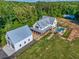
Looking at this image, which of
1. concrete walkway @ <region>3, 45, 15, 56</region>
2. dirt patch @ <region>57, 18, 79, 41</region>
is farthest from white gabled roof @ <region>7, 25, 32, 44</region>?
dirt patch @ <region>57, 18, 79, 41</region>

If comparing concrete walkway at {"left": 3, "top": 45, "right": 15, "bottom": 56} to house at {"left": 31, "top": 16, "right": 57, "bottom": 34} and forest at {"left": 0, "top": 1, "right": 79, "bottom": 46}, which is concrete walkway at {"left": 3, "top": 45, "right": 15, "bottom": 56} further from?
house at {"left": 31, "top": 16, "right": 57, "bottom": 34}

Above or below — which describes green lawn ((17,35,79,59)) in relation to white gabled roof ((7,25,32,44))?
below

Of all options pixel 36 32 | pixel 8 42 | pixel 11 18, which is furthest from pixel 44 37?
pixel 11 18

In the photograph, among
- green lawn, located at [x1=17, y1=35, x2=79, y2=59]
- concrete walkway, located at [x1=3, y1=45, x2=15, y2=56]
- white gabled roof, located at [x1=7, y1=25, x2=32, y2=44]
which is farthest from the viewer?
white gabled roof, located at [x1=7, y1=25, x2=32, y2=44]

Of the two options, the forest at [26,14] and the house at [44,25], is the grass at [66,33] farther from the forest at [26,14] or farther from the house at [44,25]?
the forest at [26,14]

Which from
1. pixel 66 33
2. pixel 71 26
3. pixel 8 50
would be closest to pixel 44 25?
pixel 66 33

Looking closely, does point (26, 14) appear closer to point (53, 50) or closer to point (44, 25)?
point (44, 25)

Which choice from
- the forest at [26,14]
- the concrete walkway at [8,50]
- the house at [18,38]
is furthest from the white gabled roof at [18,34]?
the forest at [26,14]

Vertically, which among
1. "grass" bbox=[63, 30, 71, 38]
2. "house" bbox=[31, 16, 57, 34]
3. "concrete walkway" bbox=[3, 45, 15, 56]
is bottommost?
"concrete walkway" bbox=[3, 45, 15, 56]
